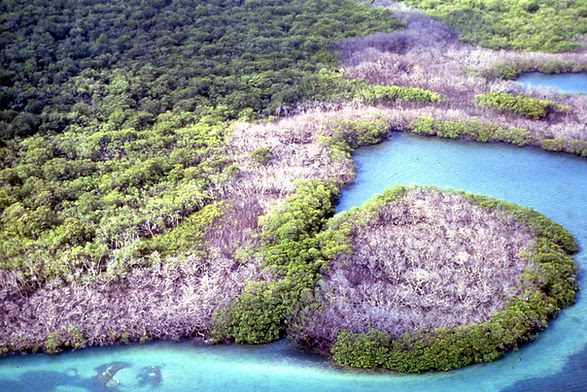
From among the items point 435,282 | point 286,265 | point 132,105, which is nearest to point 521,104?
point 435,282

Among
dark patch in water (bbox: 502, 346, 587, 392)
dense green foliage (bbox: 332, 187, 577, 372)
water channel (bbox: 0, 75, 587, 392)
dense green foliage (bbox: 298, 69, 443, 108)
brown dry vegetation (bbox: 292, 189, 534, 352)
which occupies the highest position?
dense green foliage (bbox: 298, 69, 443, 108)

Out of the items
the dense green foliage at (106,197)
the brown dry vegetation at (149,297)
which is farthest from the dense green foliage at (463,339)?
the dense green foliage at (106,197)

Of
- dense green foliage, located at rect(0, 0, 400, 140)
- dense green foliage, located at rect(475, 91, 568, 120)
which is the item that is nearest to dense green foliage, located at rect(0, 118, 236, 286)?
dense green foliage, located at rect(0, 0, 400, 140)

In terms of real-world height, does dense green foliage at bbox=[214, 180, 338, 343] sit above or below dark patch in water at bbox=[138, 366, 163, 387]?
above

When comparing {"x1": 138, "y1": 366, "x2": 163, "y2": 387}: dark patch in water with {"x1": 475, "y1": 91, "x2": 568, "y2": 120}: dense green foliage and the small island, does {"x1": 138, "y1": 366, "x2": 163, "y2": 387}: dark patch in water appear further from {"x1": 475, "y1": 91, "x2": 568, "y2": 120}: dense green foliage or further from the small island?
{"x1": 475, "y1": 91, "x2": 568, "y2": 120}: dense green foliage

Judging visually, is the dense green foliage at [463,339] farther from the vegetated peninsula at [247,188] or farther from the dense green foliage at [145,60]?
the dense green foliage at [145,60]

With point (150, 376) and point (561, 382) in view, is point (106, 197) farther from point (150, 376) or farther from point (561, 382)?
point (561, 382)

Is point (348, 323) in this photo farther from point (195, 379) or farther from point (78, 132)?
point (78, 132)
